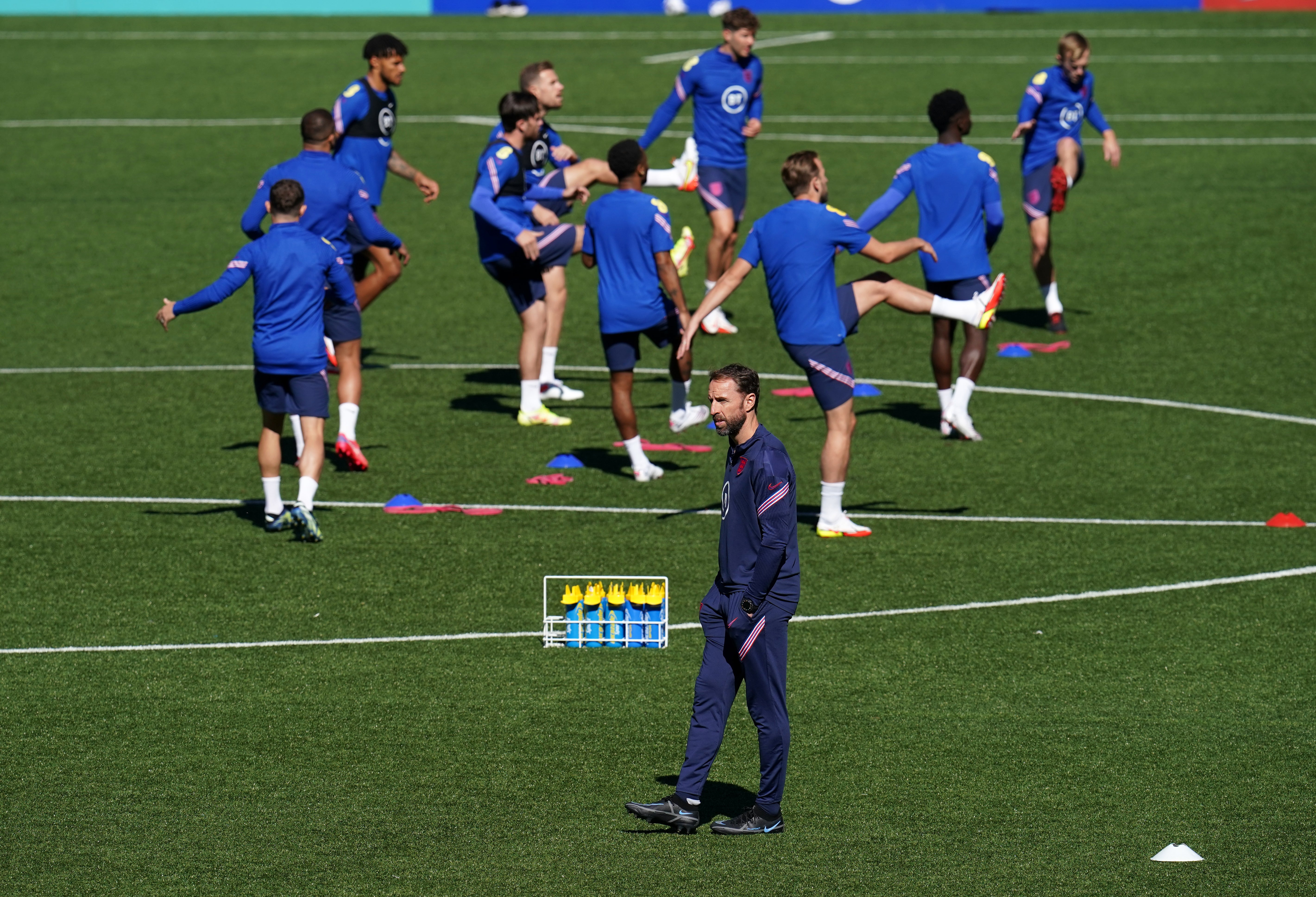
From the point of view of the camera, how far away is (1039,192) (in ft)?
67.4

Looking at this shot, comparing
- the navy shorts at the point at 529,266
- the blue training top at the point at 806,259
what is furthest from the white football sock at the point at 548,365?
the blue training top at the point at 806,259

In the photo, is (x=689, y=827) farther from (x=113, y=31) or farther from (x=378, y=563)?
(x=113, y=31)

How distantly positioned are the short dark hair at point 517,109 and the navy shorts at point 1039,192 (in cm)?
660

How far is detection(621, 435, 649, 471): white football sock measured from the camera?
48.5 ft

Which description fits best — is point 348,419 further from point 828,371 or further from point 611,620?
point 611,620

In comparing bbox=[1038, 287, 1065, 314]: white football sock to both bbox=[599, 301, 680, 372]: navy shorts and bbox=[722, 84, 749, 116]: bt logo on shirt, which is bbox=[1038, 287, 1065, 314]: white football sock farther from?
bbox=[599, 301, 680, 372]: navy shorts

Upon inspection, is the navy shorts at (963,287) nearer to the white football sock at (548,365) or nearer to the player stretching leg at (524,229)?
the player stretching leg at (524,229)

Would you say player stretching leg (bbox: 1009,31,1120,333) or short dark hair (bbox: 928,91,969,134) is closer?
short dark hair (bbox: 928,91,969,134)

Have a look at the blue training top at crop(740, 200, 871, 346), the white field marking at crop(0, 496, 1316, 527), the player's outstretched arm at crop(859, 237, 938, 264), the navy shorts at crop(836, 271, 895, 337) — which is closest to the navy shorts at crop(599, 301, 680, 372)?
the white field marking at crop(0, 496, 1316, 527)

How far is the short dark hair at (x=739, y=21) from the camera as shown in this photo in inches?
789

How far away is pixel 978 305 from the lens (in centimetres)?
1404

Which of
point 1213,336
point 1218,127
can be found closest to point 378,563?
point 1213,336

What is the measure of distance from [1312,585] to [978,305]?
3.23 meters

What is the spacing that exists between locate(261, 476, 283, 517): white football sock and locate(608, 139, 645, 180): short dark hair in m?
3.50
